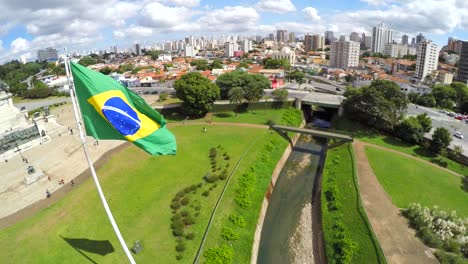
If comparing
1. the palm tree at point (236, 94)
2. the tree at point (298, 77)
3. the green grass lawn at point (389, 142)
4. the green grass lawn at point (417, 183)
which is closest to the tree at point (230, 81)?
the palm tree at point (236, 94)

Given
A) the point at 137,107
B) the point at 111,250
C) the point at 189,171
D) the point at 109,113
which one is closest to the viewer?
the point at 109,113

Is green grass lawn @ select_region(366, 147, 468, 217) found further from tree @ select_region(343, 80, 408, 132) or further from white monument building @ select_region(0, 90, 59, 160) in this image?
white monument building @ select_region(0, 90, 59, 160)

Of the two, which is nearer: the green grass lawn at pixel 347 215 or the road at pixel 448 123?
the green grass lawn at pixel 347 215

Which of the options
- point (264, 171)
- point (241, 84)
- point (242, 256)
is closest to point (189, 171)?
point (264, 171)

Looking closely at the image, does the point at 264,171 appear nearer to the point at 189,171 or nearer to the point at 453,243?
the point at 189,171

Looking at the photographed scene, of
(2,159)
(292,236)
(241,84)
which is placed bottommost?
(292,236)

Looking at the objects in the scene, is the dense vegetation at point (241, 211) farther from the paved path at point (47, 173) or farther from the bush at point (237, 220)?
the paved path at point (47, 173)

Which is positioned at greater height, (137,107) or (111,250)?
(137,107)
